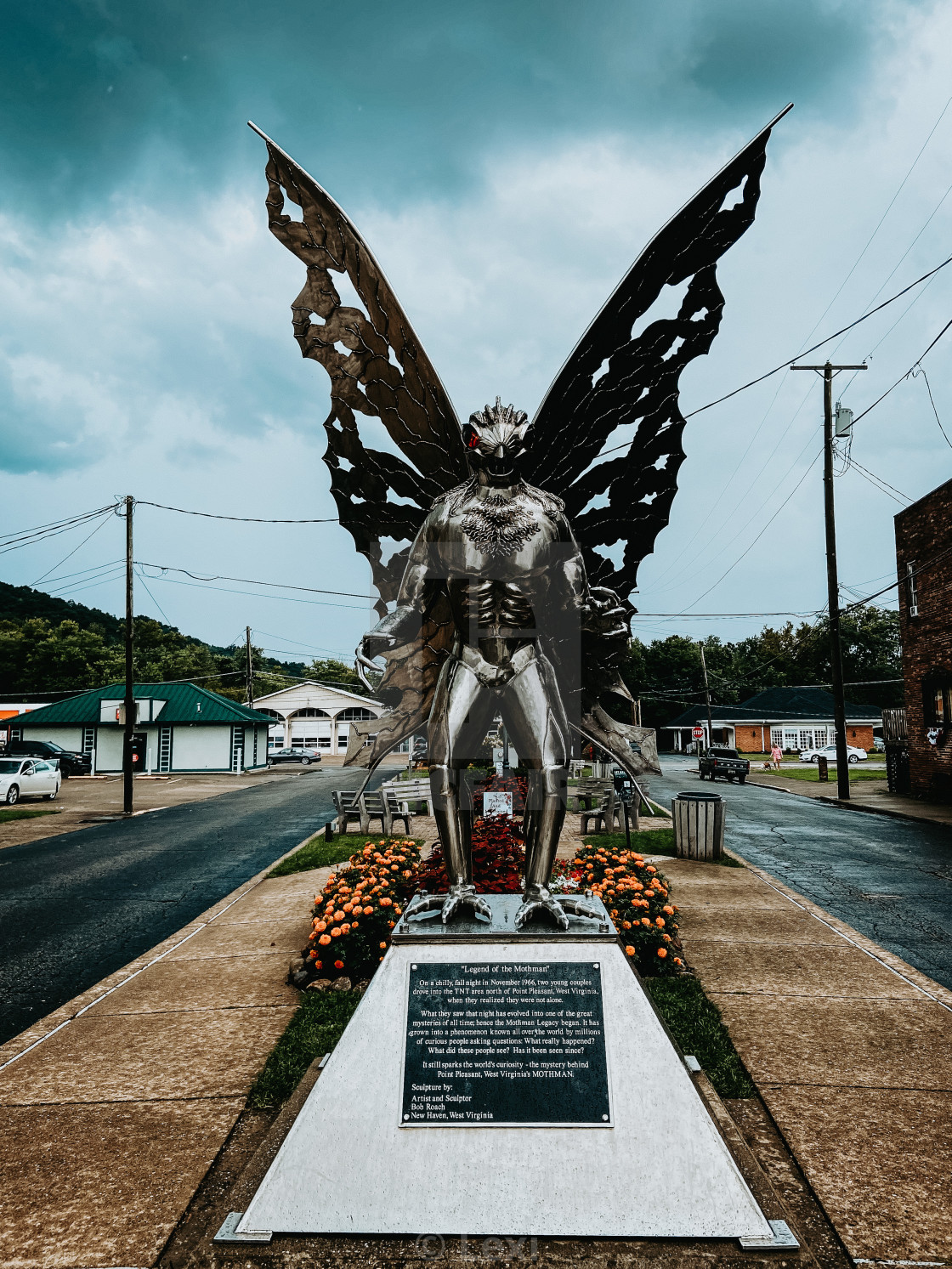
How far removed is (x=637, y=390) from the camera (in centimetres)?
430

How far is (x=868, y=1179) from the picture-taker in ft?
9.77

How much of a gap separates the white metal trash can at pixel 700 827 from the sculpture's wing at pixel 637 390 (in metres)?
6.60

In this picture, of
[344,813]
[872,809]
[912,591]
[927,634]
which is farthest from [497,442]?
[912,591]

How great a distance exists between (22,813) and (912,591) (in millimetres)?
21531

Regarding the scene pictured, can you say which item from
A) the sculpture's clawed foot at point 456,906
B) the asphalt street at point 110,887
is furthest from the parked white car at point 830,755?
the sculpture's clawed foot at point 456,906

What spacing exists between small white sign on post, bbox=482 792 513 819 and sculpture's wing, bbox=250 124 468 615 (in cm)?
568

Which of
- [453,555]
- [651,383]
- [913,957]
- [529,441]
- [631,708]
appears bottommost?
[913,957]

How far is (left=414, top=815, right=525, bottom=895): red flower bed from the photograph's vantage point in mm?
5414

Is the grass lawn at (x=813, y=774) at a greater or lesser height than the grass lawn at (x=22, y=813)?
lesser

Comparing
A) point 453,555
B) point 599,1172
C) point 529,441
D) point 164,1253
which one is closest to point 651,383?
point 529,441

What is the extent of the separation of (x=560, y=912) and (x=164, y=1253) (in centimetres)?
176

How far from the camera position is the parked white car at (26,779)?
20297 millimetres

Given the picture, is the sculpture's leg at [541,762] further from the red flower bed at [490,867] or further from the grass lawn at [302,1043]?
the red flower bed at [490,867]

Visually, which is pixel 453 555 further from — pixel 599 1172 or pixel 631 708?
pixel 599 1172
